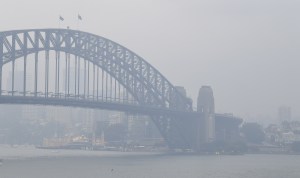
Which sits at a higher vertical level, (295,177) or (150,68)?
(150,68)

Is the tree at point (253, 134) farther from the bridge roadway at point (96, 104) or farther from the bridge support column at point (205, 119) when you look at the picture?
the bridge roadway at point (96, 104)

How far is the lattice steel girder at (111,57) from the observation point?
7256 centimetres

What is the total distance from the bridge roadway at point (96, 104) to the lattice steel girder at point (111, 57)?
1957 mm

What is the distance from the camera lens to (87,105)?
76.3 metres

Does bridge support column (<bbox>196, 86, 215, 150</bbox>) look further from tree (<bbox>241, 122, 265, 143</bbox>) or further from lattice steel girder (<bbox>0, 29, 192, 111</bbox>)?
tree (<bbox>241, 122, 265, 143</bbox>)

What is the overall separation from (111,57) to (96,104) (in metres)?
10.0

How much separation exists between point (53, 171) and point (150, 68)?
42.0 meters

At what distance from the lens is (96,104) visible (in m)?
77.6

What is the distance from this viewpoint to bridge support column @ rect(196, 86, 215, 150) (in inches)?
3846

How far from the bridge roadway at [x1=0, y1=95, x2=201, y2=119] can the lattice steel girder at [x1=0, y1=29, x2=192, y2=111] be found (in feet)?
6.42

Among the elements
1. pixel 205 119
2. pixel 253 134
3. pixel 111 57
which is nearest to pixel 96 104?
pixel 111 57

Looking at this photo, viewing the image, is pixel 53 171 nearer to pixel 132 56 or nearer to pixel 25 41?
pixel 25 41

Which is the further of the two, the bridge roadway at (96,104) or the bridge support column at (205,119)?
the bridge support column at (205,119)

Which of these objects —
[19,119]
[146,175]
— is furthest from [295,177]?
[19,119]
